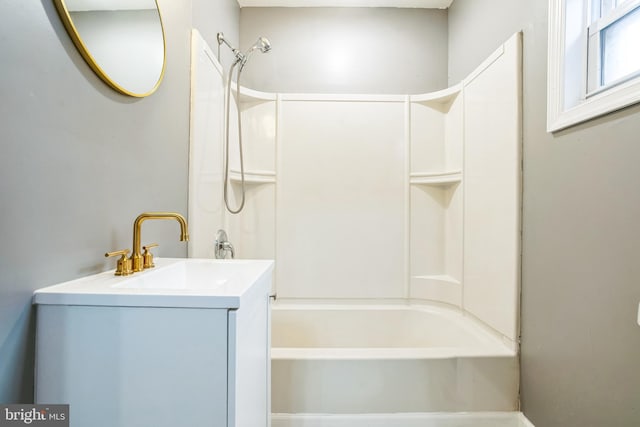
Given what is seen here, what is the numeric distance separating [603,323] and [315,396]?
1.11 m

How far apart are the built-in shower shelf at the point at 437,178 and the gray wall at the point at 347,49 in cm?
67

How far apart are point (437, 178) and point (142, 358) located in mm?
1938

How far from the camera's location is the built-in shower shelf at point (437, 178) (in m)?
1.94

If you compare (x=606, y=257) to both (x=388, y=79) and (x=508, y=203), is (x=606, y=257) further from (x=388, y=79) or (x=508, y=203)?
(x=388, y=79)

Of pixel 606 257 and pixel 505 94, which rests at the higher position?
pixel 505 94

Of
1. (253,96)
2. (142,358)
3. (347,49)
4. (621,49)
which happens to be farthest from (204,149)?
(621,49)

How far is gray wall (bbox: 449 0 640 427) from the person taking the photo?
883 millimetres

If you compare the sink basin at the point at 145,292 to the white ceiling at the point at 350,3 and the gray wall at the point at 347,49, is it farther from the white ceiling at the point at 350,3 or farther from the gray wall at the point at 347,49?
the white ceiling at the point at 350,3

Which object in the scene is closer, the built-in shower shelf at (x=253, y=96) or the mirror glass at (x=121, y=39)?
the mirror glass at (x=121, y=39)

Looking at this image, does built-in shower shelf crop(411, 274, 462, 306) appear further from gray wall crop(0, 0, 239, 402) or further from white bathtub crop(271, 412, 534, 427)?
gray wall crop(0, 0, 239, 402)

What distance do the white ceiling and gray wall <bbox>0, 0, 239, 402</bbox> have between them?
5.33ft

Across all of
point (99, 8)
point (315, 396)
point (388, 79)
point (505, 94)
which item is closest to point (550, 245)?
point (505, 94)

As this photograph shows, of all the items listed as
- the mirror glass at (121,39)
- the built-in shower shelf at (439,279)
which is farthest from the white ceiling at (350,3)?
the built-in shower shelf at (439,279)

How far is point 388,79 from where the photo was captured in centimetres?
221
